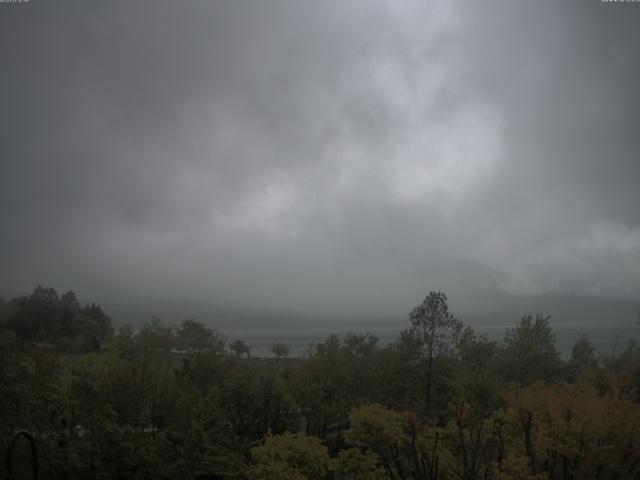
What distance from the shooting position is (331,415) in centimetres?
3488

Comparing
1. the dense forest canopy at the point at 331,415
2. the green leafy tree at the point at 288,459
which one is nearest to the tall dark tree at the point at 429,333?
the dense forest canopy at the point at 331,415

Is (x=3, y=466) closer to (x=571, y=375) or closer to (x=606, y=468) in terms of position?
(x=606, y=468)

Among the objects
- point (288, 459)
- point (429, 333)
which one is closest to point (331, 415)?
point (429, 333)

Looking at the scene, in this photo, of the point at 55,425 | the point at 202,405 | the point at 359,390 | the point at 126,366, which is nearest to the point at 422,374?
the point at 359,390

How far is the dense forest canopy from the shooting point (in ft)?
65.9

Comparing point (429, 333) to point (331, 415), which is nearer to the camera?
point (331, 415)

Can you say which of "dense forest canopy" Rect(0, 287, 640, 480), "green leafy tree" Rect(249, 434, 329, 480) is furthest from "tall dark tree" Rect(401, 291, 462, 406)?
"green leafy tree" Rect(249, 434, 329, 480)

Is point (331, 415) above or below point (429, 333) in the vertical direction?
below

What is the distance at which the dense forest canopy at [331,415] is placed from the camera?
2009cm

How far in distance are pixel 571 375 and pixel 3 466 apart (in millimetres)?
57906

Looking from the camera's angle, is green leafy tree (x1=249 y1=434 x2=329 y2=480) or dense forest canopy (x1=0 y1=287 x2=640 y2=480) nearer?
green leafy tree (x1=249 y1=434 x2=329 y2=480)

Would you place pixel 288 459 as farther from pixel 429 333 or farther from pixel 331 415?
pixel 429 333

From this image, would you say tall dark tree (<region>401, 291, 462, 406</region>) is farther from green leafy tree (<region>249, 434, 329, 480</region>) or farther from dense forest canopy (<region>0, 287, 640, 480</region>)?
green leafy tree (<region>249, 434, 329, 480</region>)

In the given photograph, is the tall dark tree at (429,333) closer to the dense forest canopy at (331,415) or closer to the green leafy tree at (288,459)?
the dense forest canopy at (331,415)
